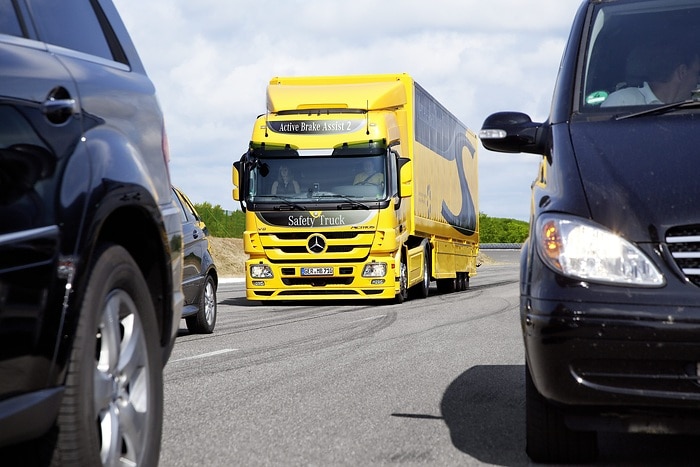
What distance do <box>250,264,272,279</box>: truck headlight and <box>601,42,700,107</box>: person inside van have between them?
14171 millimetres

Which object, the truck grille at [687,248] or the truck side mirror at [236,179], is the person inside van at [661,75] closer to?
the truck grille at [687,248]

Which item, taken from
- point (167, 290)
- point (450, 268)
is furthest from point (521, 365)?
point (450, 268)

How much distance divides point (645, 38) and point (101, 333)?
10.7 ft

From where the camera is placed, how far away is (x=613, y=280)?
417 centimetres

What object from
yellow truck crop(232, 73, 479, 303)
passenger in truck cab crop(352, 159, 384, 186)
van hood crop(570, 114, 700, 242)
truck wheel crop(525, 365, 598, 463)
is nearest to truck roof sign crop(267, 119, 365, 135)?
yellow truck crop(232, 73, 479, 303)

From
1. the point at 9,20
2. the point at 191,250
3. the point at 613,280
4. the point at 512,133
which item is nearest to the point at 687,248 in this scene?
the point at 613,280

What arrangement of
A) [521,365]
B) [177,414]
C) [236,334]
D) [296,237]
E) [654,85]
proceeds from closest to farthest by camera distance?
[654,85] → [177,414] → [521,365] → [236,334] → [296,237]

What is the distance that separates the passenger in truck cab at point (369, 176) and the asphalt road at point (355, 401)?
19.6 feet

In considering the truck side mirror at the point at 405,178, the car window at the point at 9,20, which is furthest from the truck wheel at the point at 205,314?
the car window at the point at 9,20

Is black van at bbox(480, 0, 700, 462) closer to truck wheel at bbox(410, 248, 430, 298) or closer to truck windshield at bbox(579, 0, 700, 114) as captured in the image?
truck windshield at bbox(579, 0, 700, 114)

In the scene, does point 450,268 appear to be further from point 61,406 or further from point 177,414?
point 61,406

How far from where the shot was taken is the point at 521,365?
8969 millimetres

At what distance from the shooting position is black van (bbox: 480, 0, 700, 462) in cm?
407

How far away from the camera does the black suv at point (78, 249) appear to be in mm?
2963
